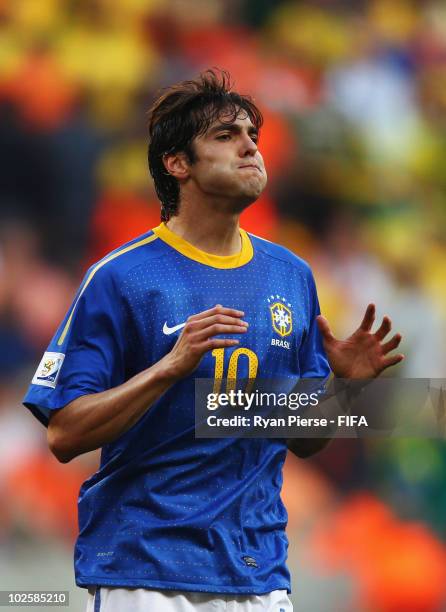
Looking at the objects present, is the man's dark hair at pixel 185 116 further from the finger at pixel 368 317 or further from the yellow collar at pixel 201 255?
the finger at pixel 368 317

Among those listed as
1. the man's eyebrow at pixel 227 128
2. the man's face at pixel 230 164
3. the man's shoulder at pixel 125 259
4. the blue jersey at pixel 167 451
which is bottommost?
the blue jersey at pixel 167 451

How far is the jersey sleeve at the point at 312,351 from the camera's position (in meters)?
3.14

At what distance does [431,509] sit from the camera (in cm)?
598

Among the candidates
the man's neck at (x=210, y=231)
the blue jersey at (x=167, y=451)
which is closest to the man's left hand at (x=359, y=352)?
the blue jersey at (x=167, y=451)

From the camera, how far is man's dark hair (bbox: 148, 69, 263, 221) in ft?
10.2

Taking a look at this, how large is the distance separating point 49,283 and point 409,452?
7.23ft

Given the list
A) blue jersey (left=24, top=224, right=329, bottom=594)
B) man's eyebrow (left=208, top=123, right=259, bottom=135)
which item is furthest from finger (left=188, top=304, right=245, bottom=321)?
man's eyebrow (left=208, top=123, right=259, bottom=135)

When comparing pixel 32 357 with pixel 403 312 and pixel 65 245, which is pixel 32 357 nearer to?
pixel 65 245

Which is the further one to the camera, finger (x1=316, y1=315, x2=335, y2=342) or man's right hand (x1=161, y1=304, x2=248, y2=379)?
finger (x1=316, y1=315, x2=335, y2=342)

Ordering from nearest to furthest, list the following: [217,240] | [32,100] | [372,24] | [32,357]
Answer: [217,240], [32,357], [32,100], [372,24]

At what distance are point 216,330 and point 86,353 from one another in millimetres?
431

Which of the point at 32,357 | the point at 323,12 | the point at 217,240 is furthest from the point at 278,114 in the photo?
the point at 217,240

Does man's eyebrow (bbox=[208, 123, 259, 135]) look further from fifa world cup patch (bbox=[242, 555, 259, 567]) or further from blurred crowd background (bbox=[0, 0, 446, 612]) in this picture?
blurred crowd background (bbox=[0, 0, 446, 612])

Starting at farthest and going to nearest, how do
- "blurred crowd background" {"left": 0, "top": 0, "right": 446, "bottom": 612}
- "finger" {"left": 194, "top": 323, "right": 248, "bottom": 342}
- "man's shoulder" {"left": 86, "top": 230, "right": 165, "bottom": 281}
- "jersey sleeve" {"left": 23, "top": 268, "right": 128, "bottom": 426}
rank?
"blurred crowd background" {"left": 0, "top": 0, "right": 446, "bottom": 612}, "man's shoulder" {"left": 86, "top": 230, "right": 165, "bottom": 281}, "jersey sleeve" {"left": 23, "top": 268, "right": 128, "bottom": 426}, "finger" {"left": 194, "top": 323, "right": 248, "bottom": 342}
